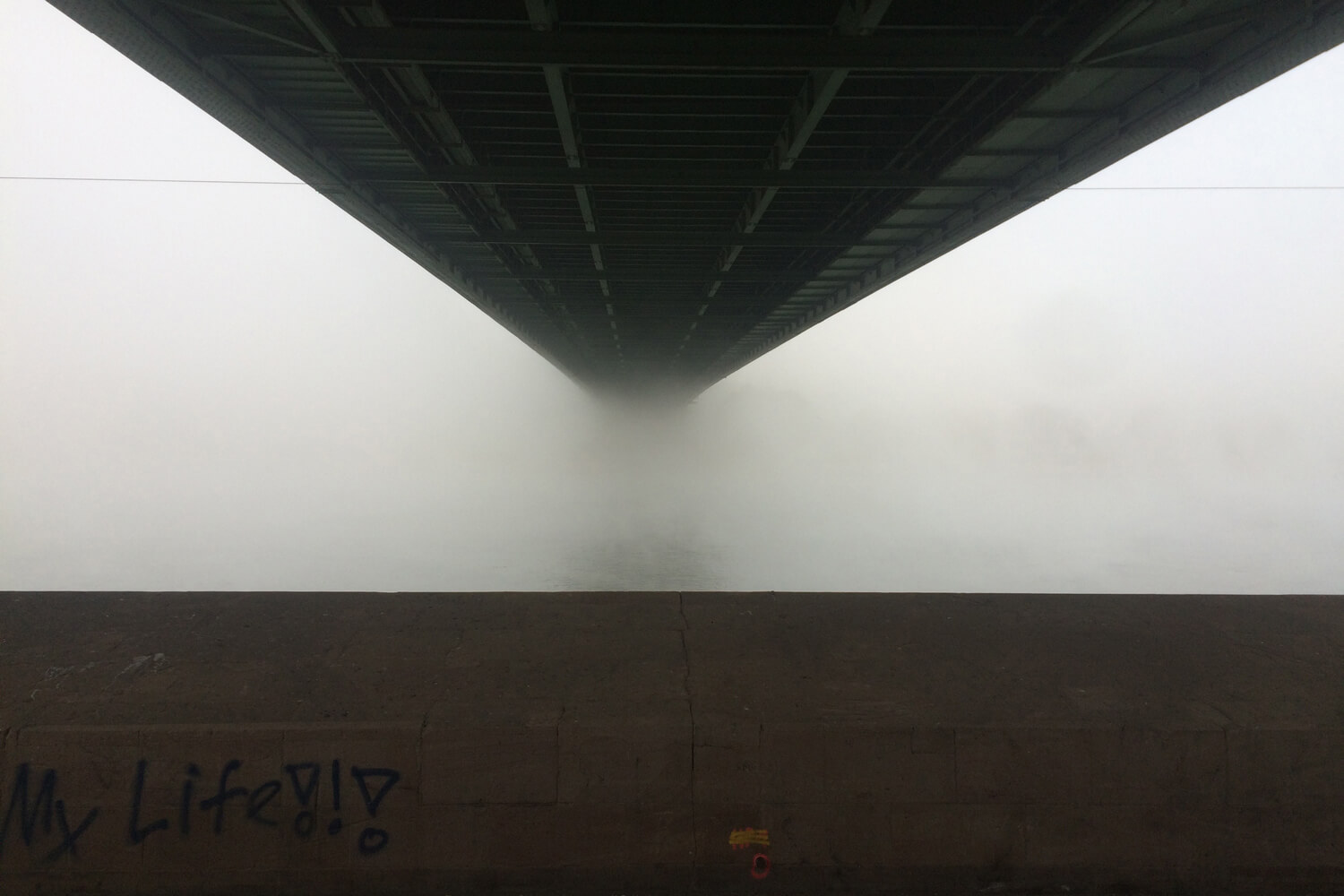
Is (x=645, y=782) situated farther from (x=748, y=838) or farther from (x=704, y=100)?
(x=704, y=100)

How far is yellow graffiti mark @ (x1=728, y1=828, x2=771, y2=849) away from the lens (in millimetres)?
3938

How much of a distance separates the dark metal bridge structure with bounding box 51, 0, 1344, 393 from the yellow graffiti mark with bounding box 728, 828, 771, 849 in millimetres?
6355

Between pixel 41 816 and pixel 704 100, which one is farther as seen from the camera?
pixel 704 100

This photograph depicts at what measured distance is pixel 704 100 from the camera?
966 cm

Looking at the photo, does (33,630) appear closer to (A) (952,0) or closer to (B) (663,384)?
(A) (952,0)

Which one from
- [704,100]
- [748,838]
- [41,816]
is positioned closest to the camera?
[41,816]

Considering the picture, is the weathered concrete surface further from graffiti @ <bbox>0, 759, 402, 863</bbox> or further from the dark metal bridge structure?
the dark metal bridge structure

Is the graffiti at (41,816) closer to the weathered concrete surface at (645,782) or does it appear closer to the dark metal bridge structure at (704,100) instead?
the weathered concrete surface at (645,782)

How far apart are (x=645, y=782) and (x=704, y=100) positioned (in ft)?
26.6

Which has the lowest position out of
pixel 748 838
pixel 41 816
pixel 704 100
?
pixel 748 838

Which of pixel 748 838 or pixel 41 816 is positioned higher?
pixel 41 816

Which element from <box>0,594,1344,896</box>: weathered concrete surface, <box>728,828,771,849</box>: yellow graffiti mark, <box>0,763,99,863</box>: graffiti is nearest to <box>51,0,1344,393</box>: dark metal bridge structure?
<box>0,594,1344,896</box>: weathered concrete surface

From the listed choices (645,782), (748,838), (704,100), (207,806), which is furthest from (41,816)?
(704,100)

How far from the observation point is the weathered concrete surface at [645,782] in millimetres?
3857
